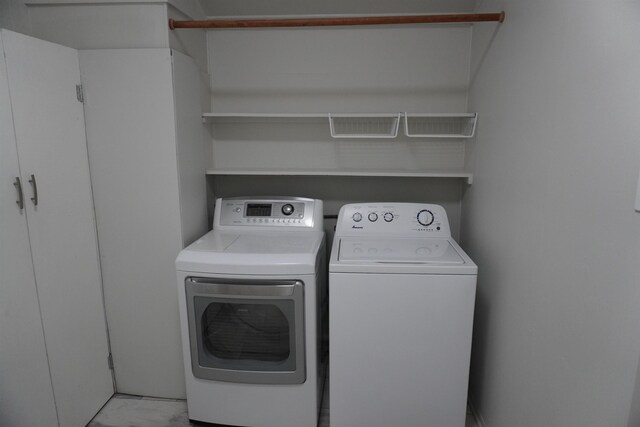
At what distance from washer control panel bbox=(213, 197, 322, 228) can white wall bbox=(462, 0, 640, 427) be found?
950 millimetres

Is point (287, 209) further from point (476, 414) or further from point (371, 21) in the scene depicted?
point (476, 414)

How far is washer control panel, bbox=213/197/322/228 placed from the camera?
6.86ft

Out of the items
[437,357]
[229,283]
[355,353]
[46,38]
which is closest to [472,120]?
[437,357]

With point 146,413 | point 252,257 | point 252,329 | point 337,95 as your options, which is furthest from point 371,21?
point 146,413

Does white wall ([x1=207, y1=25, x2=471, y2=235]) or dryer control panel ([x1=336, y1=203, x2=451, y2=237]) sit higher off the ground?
white wall ([x1=207, y1=25, x2=471, y2=235])

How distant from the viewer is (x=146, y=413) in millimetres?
1990

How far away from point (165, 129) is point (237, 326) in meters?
1.03

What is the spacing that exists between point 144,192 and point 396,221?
4.41ft

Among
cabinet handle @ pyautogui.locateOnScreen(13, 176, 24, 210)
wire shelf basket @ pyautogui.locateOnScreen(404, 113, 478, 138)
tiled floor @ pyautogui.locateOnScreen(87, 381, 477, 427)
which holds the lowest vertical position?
tiled floor @ pyautogui.locateOnScreen(87, 381, 477, 427)

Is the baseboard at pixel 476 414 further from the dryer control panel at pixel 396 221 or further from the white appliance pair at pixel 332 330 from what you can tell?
the dryer control panel at pixel 396 221

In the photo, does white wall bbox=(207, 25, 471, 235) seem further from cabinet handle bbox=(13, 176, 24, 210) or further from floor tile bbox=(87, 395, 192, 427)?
floor tile bbox=(87, 395, 192, 427)

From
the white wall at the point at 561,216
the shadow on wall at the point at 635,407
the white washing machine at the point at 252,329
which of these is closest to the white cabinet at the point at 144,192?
the white washing machine at the point at 252,329

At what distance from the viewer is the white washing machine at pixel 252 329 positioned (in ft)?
5.37

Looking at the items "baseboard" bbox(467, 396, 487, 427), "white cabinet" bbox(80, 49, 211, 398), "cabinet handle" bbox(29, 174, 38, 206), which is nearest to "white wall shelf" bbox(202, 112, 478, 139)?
"white cabinet" bbox(80, 49, 211, 398)
